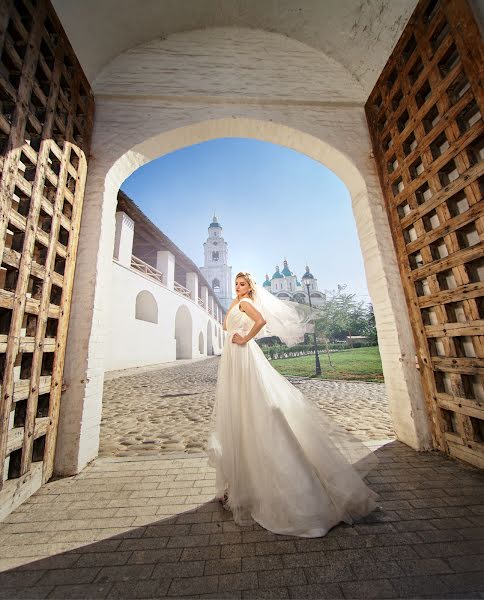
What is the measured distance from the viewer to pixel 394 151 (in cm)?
333

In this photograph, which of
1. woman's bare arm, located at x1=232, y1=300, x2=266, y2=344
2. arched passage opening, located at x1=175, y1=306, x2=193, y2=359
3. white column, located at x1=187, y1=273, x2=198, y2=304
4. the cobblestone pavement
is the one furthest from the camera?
white column, located at x1=187, y1=273, x2=198, y2=304

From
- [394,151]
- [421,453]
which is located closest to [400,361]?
[421,453]

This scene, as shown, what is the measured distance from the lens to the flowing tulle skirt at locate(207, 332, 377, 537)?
180 centimetres

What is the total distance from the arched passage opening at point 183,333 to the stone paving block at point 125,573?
19323 millimetres

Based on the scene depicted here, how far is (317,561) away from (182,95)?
5.32 meters

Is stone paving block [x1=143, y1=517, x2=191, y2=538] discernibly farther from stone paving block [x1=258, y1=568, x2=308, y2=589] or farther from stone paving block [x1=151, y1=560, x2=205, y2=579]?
stone paving block [x1=258, y1=568, x2=308, y2=589]

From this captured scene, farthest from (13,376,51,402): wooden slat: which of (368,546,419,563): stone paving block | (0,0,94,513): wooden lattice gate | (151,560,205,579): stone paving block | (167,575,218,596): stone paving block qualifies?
(368,546,419,563): stone paving block

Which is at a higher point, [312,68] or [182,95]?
[312,68]

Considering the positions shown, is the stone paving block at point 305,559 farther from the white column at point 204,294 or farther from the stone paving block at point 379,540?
the white column at point 204,294

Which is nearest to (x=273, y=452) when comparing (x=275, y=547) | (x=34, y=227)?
(x=275, y=547)

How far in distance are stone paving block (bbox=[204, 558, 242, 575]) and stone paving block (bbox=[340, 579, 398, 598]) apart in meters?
0.59

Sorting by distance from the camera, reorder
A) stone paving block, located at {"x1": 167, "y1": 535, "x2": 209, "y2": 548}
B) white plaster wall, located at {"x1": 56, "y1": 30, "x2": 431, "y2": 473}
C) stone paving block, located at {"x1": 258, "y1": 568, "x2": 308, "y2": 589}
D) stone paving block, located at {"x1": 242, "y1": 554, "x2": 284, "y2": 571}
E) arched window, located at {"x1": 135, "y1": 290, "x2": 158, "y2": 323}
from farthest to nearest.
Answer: arched window, located at {"x1": 135, "y1": 290, "x2": 158, "y2": 323} < white plaster wall, located at {"x1": 56, "y1": 30, "x2": 431, "y2": 473} < stone paving block, located at {"x1": 167, "y1": 535, "x2": 209, "y2": 548} < stone paving block, located at {"x1": 242, "y1": 554, "x2": 284, "y2": 571} < stone paving block, located at {"x1": 258, "y1": 568, "x2": 308, "y2": 589}

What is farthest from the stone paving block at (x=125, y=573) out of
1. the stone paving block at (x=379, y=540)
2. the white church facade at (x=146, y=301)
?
the white church facade at (x=146, y=301)

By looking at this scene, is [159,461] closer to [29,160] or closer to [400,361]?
[400,361]
